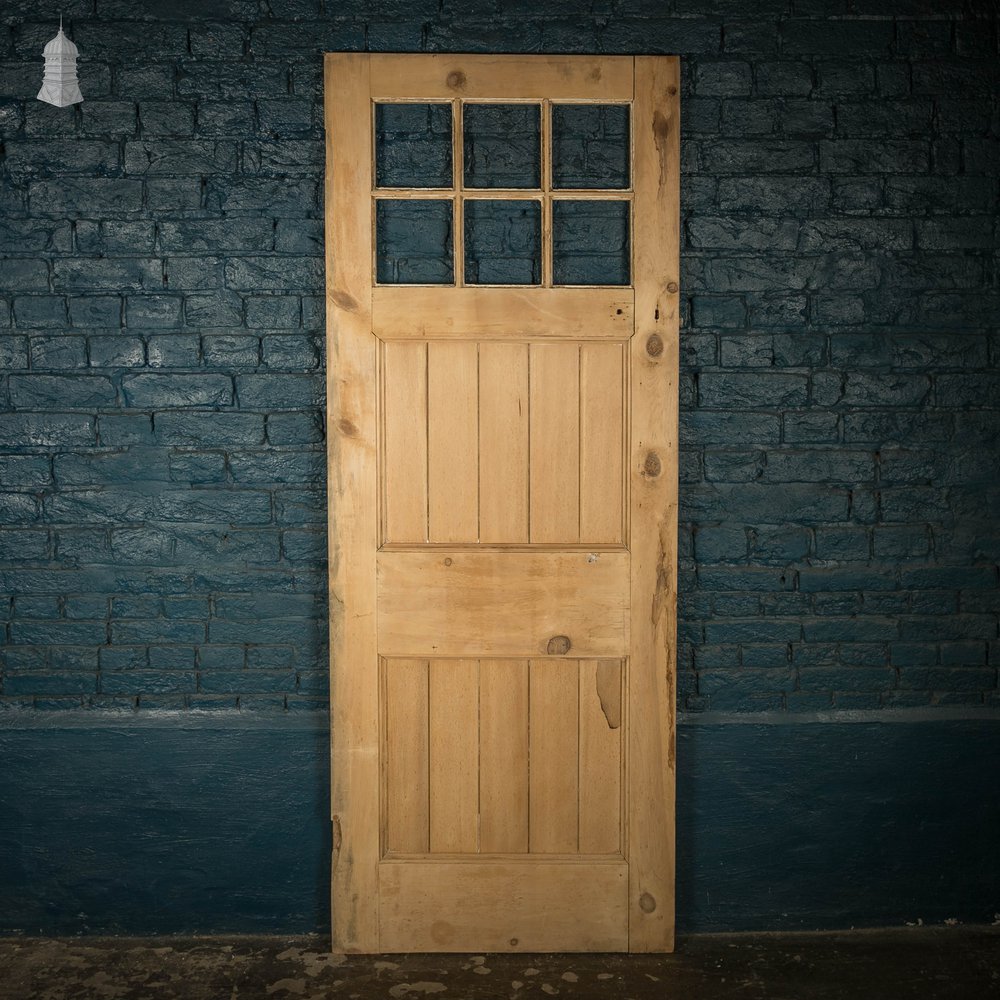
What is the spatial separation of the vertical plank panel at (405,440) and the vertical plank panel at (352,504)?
4 centimetres

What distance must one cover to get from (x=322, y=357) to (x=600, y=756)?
1.41 m

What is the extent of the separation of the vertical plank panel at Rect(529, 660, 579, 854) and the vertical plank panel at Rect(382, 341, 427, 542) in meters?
0.55

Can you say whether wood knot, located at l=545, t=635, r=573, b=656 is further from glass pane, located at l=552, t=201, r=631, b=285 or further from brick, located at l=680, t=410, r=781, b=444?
glass pane, located at l=552, t=201, r=631, b=285

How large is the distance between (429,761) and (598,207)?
5.50 ft

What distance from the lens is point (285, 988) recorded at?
114 inches

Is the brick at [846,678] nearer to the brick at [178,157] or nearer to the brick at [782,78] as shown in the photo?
the brick at [782,78]

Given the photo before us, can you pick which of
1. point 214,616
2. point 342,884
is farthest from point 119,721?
point 342,884

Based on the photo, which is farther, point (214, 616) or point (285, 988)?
point (214, 616)

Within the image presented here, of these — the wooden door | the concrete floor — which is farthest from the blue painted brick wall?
the concrete floor

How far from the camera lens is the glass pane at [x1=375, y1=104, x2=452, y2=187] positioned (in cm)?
304

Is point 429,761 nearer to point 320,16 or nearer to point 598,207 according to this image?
point 598,207

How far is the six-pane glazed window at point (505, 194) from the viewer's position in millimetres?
3035

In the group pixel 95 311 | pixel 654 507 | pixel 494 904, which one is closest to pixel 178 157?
pixel 95 311

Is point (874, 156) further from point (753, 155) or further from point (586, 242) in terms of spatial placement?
point (586, 242)
